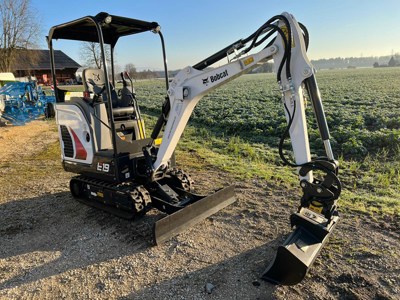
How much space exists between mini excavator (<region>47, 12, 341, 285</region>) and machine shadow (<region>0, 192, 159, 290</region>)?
0.25 m

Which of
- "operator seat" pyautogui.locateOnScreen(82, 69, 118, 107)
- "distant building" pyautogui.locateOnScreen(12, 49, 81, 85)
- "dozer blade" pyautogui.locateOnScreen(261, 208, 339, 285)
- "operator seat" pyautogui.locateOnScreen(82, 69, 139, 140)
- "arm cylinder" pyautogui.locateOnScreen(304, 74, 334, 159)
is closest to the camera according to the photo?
"dozer blade" pyautogui.locateOnScreen(261, 208, 339, 285)

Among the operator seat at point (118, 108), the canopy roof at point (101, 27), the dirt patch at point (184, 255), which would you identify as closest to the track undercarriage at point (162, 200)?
the dirt patch at point (184, 255)

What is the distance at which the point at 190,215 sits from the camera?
4.72 metres

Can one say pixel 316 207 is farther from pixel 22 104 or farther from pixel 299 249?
pixel 22 104

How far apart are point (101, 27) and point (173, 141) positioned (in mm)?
2047

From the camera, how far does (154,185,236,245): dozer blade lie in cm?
432

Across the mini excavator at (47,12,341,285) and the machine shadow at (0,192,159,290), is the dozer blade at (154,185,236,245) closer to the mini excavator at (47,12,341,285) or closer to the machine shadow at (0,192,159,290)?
the mini excavator at (47,12,341,285)

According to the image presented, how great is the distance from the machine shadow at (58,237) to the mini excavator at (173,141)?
0.25 meters

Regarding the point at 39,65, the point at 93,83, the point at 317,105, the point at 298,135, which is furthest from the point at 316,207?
the point at 39,65

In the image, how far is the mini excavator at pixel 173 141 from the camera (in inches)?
141

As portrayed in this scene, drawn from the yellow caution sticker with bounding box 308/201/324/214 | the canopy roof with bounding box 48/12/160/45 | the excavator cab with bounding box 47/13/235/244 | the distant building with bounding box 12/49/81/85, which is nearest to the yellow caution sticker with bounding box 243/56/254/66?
the excavator cab with bounding box 47/13/235/244

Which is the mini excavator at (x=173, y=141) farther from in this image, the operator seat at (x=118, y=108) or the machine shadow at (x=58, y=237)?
the machine shadow at (x=58, y=237)

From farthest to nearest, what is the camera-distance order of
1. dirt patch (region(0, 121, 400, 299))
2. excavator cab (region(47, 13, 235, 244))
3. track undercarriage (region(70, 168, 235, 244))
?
excavator cab (region(47, 13, 235, 244))
track undercarriage (region(70, 168, 235, 244))
dirt patch (region(0, 121, 400, 299))

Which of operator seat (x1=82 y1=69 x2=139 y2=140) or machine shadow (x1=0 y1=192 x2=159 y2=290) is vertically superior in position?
operator seat (x1=82 y1=69 x2=139 y2=140)
